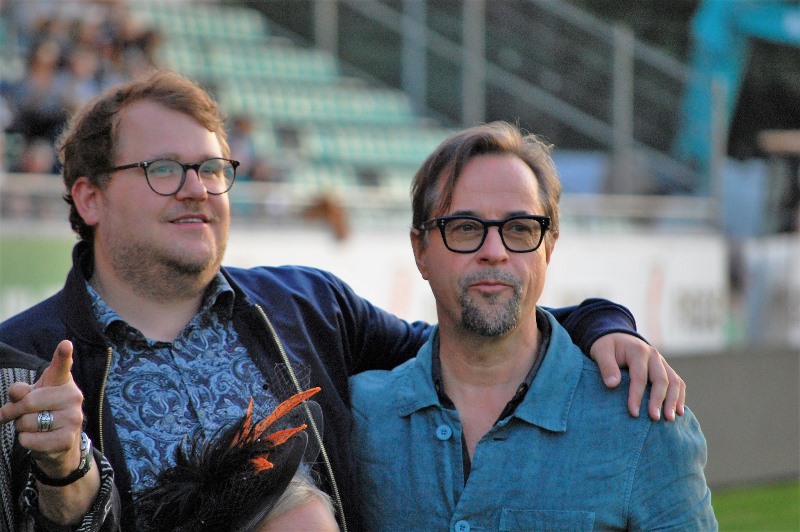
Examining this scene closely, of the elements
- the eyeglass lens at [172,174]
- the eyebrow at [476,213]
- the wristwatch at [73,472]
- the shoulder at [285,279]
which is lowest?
the wristwatch at [73,472]

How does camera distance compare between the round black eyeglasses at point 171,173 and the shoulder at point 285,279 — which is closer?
the round black eyeglasses at point 171,173

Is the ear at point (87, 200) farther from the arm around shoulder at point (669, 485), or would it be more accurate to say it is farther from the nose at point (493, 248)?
the arm around shoulder at point (669, 485)

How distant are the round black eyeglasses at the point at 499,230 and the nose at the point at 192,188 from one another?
0.59 metres

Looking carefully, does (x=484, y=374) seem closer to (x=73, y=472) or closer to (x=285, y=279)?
(x=285, y=279)

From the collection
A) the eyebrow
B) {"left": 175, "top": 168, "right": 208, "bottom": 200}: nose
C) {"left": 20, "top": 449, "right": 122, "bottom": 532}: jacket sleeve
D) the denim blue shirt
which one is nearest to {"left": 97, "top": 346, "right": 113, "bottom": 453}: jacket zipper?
{"left": 20, "top": 449, "right": 122, "bottom": 532}: jacket sleeve

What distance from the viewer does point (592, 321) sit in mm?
2699

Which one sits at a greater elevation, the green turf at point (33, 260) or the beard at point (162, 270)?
the green turf at point (33, 260)

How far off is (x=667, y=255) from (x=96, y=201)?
778 centimetres

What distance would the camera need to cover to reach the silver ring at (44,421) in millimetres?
1893

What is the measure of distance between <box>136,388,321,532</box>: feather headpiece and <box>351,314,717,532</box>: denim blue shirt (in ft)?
1.17

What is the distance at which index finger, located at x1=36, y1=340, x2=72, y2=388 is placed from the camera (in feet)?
6.11

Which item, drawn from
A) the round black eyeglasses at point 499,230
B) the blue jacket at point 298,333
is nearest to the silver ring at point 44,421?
the blue jacket at point 298,333

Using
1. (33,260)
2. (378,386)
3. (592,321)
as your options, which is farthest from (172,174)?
(33,260)

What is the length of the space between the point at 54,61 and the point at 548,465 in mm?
6801
